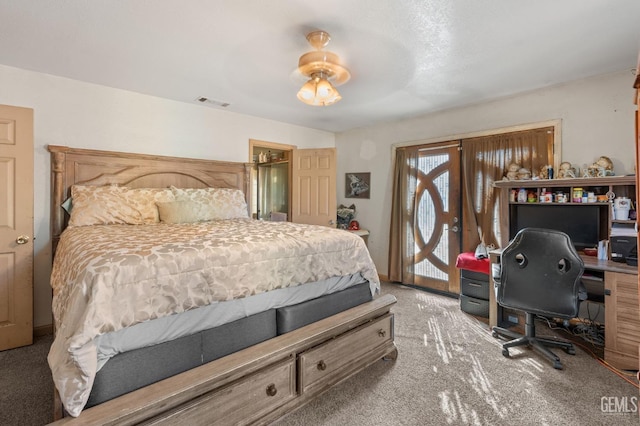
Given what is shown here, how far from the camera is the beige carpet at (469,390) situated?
175cm

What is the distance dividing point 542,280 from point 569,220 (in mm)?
1057

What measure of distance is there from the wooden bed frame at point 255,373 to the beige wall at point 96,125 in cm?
16

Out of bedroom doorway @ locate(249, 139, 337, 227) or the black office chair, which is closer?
the black office chair

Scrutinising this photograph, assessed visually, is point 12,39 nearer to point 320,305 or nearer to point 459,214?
point 320,305

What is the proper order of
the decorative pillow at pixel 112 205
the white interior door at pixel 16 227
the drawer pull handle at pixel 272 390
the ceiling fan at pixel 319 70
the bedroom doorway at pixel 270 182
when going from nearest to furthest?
the drawer pull handle at pixel 272 390 → the ceiling fan at pixel 319 70 → the white interior door at pixel 16 227 → the decorative pillow at pixel 112 205 → the bedroom doorway at pixel 270 182

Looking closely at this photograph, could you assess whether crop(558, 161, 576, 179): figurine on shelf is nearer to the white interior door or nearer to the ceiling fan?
the ceiling fan

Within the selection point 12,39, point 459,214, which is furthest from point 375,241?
point 12,39

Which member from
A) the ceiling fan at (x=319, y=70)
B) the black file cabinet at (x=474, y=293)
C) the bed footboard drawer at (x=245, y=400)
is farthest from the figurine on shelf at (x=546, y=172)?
the bed footboard drawer at (x=245, y=400)

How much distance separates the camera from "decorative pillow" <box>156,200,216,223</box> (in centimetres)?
297

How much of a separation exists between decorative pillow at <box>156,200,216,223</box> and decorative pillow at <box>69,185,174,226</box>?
0.11 m

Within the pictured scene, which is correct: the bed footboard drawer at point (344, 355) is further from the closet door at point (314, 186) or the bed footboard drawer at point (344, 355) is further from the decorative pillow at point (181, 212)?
the closet door at point (314, 186)

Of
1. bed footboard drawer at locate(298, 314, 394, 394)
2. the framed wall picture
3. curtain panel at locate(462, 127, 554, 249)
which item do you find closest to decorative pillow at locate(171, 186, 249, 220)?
bed footboard drawer at locate(298, 314, 394, 394)

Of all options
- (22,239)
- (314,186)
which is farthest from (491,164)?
(22,239)

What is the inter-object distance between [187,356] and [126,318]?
367 millimetres
